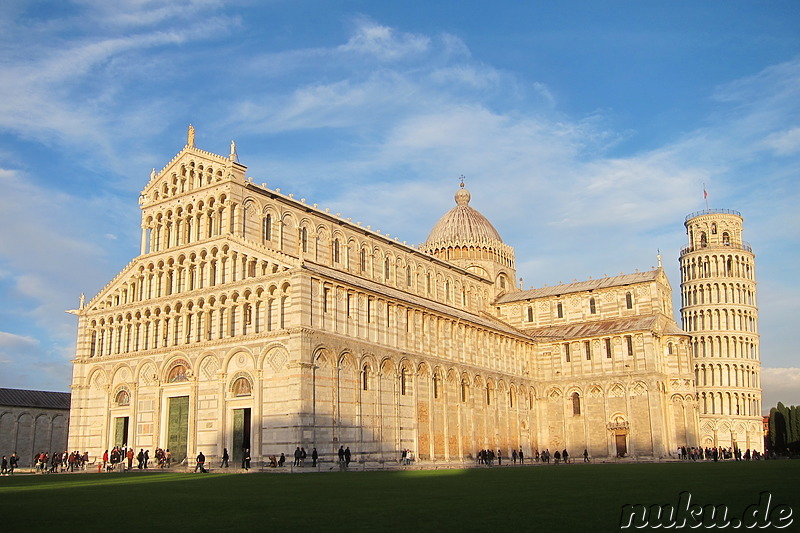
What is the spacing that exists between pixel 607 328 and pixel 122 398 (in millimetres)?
41270

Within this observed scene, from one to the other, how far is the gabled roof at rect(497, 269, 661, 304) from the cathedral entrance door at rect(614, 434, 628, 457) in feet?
46.7

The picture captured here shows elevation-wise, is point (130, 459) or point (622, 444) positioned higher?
point (130, 459)

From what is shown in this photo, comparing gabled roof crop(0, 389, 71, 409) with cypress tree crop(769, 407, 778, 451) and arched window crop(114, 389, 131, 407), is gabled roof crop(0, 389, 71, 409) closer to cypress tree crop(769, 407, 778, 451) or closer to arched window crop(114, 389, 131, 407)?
arched window crop(114, 389, 131, 407)

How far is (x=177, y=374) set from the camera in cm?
4853

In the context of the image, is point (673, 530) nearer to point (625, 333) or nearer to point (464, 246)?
point (625, 333)

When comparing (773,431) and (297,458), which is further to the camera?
(773,431)

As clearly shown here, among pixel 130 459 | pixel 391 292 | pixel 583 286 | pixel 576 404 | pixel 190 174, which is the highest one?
pixel 190 174

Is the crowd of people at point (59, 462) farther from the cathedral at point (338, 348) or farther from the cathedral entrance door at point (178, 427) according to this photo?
the cathedral entrance door at point (178, 427)

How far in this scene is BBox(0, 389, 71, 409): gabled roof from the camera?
2463 inches

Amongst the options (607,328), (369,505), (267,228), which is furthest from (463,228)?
(369,505)

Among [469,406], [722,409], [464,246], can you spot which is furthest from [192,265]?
[722,409]

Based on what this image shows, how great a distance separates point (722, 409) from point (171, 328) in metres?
68.9

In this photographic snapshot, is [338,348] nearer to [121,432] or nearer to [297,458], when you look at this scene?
[297,458]

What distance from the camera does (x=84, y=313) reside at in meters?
54.5
